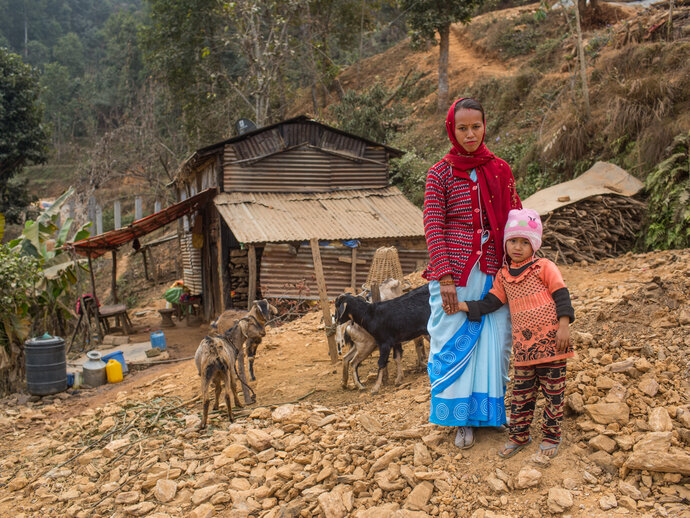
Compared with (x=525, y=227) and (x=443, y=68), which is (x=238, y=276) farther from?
(x=443, y=68)

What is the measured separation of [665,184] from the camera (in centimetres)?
821

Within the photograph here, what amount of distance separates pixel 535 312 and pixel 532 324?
2.8 inches

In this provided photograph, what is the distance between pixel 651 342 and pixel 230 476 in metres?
3.25

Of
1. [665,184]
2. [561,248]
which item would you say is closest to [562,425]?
[561,248]

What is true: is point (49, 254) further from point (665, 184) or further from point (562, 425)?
point (665, 184)

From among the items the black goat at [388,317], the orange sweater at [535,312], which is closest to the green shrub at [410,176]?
the black goat at [388,317]

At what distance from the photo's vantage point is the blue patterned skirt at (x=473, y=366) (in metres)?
3.09

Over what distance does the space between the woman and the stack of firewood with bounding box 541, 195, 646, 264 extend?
5601 millimetres

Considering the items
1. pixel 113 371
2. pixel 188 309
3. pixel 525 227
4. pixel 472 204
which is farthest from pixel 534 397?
pixel 188 309

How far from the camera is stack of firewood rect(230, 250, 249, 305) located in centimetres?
1252

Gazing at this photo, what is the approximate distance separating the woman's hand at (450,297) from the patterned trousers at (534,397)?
1.63 feet

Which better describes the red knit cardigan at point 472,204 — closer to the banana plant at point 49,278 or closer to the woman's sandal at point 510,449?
the woman's sandal at point 510,449

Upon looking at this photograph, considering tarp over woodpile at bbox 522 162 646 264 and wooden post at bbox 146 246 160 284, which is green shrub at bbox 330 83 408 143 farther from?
tarp over woodpile at bbox 522 162 646 264

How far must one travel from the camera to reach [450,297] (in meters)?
3.10
